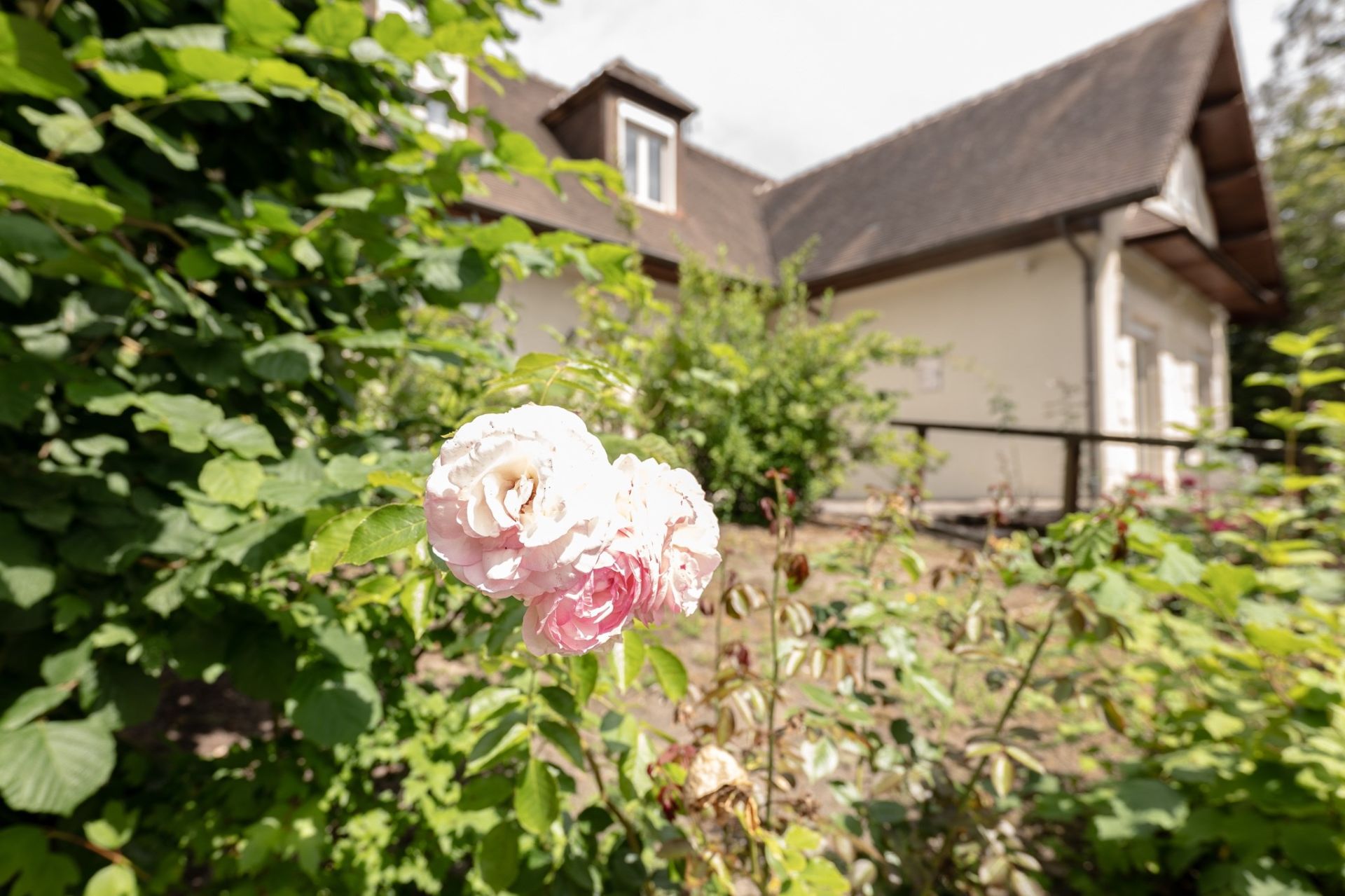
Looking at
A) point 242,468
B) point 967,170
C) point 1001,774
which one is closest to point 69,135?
point 242,468

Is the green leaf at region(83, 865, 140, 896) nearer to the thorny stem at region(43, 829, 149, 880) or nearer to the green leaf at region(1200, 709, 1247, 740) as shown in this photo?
the thorny stem at region(43, 829, 149, 880)

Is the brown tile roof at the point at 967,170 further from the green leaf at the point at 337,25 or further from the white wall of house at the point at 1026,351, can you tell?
the green leaf at the point at 337,25

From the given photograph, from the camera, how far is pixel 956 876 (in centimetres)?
150

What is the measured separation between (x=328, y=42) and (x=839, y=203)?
12.0 m

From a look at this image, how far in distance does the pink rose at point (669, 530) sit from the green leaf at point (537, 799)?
0.43 m

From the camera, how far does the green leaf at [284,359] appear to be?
1137mm

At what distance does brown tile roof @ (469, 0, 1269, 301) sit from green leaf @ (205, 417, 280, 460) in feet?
19.4

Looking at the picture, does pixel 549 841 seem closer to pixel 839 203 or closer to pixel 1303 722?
pixel 1303 722

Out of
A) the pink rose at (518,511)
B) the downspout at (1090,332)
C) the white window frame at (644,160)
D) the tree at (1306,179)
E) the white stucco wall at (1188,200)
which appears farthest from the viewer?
the tree at (1306,179)

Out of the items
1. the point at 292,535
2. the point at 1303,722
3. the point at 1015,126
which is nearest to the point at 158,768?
the point at 292,535

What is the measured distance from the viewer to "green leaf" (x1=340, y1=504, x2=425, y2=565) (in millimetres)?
529

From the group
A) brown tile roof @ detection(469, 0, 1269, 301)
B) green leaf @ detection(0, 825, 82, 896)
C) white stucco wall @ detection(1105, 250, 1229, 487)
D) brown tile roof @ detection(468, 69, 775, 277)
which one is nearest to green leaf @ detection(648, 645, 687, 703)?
green leaf @ detection(0, 825, 82, 896)

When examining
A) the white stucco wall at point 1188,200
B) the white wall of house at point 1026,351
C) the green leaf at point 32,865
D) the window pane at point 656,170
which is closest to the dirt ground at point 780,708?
the green leaf at point 32,865

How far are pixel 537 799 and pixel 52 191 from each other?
1.04 metres
